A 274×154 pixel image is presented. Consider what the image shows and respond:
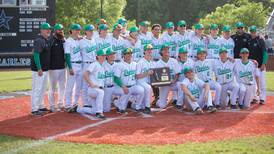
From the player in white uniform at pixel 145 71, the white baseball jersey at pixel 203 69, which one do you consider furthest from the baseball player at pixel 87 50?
the white baseball jersey at pixel 203 69

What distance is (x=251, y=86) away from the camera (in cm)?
1064

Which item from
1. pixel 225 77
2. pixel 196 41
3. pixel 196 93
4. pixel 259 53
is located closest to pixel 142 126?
pixel 196 93

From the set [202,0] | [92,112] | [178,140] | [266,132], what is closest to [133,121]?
[92,112]

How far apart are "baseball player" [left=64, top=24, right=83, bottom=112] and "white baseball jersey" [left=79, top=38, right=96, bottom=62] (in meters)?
0.09

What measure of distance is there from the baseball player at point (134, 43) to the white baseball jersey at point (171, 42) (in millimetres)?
743

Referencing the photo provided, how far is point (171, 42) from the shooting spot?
11219 mm

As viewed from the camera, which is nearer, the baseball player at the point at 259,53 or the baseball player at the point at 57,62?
the baseball player at the point at 57,62

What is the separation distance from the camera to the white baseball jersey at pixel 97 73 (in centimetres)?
948

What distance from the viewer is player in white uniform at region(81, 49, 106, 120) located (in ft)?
30.3

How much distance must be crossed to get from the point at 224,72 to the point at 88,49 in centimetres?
316

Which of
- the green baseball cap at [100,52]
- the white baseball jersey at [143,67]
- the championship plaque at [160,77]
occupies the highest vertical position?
the green baseball cap at [100,52]

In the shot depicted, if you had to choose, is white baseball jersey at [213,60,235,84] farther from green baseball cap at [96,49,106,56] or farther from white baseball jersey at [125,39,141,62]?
green baseball cap at [96,49,106,56]

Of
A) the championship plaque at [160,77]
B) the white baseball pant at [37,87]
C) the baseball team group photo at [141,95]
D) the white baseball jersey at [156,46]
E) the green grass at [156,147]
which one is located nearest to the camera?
the green grass at [156,147]

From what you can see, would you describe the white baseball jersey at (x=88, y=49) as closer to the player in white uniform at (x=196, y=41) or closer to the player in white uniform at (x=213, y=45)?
the player in white uniform at (x=196, y=41)
